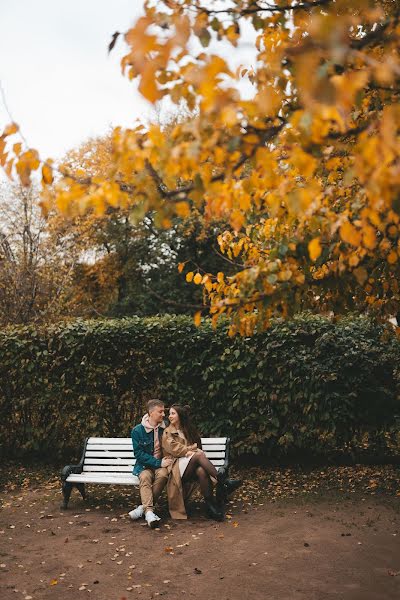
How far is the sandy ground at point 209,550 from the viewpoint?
4760 mm

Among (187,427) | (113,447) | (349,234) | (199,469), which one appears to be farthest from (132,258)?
(349,234)

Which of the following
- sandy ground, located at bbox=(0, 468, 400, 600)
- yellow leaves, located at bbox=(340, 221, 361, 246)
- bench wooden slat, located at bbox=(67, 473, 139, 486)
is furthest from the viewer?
bench wooden slat, located at bbox=(67, 473, 139, 486)

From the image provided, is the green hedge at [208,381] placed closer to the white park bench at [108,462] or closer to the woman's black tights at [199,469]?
the white park bench at [108,462]

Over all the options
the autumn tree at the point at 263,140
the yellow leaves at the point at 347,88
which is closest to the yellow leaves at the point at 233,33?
the autumn tree at the point at 263,140

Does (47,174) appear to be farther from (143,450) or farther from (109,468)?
(109,468)

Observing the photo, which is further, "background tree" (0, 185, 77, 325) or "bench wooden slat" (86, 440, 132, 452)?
"background tree" (0, 185, 77, 325)

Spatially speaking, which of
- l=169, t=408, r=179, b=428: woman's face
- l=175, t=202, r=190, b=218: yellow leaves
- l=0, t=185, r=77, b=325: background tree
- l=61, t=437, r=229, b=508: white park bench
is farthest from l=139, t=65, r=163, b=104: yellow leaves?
l=0, t=185, r=77, b=325: background tree

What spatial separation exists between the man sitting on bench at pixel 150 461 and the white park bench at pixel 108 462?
0.21 metres

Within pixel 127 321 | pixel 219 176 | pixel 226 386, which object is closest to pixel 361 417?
pixel 226 386

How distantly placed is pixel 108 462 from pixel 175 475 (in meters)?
1.22

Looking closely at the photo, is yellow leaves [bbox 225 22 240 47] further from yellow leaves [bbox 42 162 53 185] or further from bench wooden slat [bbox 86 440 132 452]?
bench wooden slat [bbox 86 440 132 452]

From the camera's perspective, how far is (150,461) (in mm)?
6992

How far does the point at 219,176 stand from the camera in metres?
3.18

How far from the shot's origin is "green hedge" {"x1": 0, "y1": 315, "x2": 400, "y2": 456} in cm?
830
